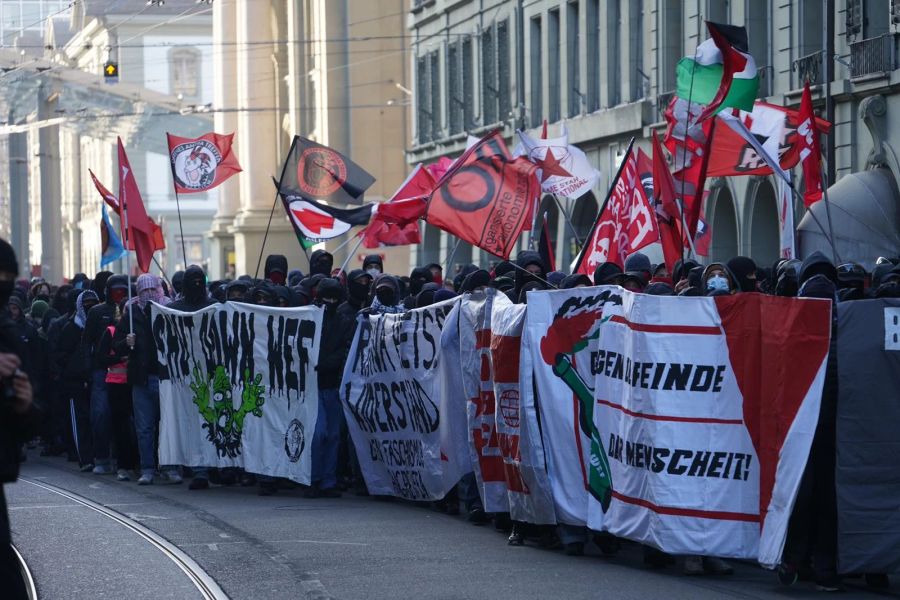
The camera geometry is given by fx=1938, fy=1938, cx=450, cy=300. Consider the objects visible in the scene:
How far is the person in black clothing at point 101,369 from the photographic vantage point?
1738 cm

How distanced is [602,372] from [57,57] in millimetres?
50148

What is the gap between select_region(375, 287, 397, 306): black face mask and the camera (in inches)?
605

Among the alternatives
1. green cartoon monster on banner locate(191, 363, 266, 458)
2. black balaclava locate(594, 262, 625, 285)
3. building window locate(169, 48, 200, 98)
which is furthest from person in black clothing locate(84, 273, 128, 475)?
building window locate(169, 48, 200, 98)

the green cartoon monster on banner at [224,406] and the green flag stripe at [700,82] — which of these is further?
the green cartoon monster on banner at [224,406]

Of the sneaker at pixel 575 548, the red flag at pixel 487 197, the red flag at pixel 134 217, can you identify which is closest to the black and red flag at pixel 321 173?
the red flag at pixel 134 217

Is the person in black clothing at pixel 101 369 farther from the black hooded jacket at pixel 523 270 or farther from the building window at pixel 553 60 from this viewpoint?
the building window at pixel 553 60

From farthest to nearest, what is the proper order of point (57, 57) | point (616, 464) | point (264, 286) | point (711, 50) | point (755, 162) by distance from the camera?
1. point (57, 57)
2. point (755, 162)
3. point (264, 286)
4. point (711, 50)
5. point (616, 464)

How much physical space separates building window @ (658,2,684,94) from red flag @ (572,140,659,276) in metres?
17.0

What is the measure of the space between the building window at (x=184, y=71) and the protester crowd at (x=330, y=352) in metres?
83.0

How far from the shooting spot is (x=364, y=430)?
15047mm

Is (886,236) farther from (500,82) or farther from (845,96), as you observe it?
(500,82)

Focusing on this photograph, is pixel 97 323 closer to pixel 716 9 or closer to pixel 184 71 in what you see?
pixel 716 9

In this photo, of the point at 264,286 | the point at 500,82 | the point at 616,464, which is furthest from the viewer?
the point at 500,82

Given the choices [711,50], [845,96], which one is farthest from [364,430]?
[845,96]
